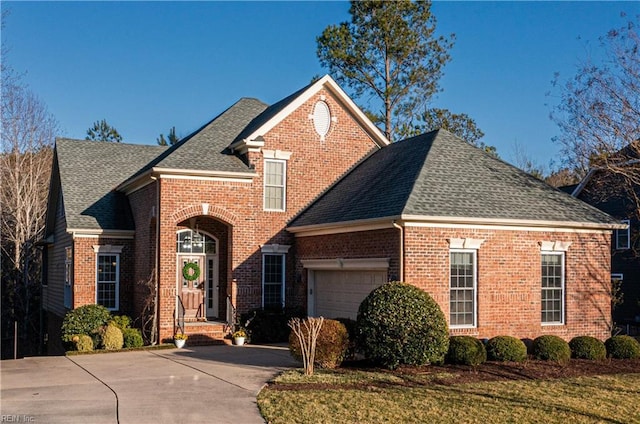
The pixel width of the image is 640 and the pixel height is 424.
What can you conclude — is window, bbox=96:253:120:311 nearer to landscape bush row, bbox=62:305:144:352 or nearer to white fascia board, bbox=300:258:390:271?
landscape bush row, bbox=62:305:144:352

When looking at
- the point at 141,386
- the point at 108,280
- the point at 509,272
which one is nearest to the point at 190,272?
the point at 108,280

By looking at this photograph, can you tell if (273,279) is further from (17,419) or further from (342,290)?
(17,419)

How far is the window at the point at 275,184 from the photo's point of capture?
23312mm

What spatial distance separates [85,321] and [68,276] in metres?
5.40

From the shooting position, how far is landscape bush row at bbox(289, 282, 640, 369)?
15.3 metres

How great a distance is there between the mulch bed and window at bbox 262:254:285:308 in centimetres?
719

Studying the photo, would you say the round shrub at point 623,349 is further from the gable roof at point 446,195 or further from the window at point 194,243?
the window at point 194,243

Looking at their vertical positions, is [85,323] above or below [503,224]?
below

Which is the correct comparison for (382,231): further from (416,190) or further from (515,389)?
(515,389)

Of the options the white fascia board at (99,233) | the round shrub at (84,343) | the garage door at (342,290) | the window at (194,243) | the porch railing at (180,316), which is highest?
the white fascia board at (99,233)

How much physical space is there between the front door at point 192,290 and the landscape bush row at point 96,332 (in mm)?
2031

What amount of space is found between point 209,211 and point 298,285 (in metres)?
3.81

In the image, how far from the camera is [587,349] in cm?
1706

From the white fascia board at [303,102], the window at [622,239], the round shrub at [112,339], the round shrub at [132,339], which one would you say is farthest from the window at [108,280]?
the window at [622,239]
